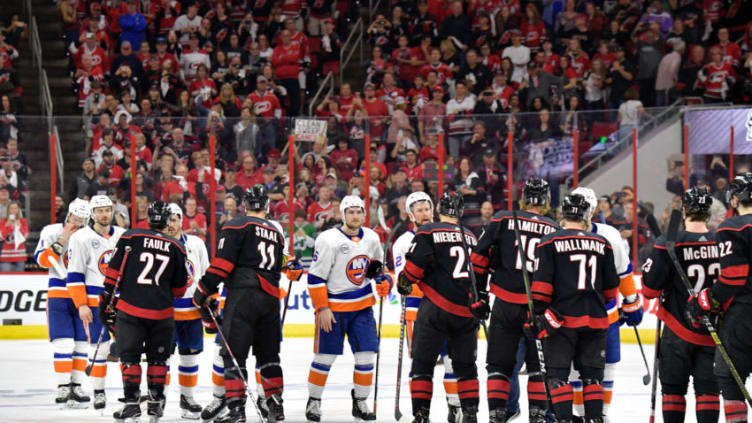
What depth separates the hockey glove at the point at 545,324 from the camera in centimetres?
607

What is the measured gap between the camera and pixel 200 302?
7234mm

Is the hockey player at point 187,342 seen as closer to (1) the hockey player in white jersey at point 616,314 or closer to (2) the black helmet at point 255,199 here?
(2) the black helmet at point 255,199

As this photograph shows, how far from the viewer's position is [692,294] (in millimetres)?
6027

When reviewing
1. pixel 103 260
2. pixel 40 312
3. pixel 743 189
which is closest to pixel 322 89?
pixel 40 312

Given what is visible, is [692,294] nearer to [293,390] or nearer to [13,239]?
[293,390]

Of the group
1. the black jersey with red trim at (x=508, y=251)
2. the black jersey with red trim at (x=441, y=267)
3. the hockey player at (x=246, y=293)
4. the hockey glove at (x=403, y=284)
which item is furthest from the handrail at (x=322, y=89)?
the black jersey with red trim at (x=508, y=251)

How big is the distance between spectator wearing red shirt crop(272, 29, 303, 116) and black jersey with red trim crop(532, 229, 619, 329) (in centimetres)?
1038

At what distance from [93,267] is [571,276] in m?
3.73

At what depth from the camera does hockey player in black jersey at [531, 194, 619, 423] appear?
612 cm

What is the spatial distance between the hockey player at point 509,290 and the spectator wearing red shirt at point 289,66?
32.0 feet

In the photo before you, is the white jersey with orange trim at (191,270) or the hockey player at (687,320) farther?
the white jersey with orange trim at (191,270)

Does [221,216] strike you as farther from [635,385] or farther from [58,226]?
[635,385]

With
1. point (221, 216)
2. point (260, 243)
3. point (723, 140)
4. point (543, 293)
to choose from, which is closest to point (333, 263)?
point (260, 243)

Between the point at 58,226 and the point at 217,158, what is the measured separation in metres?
3.37
